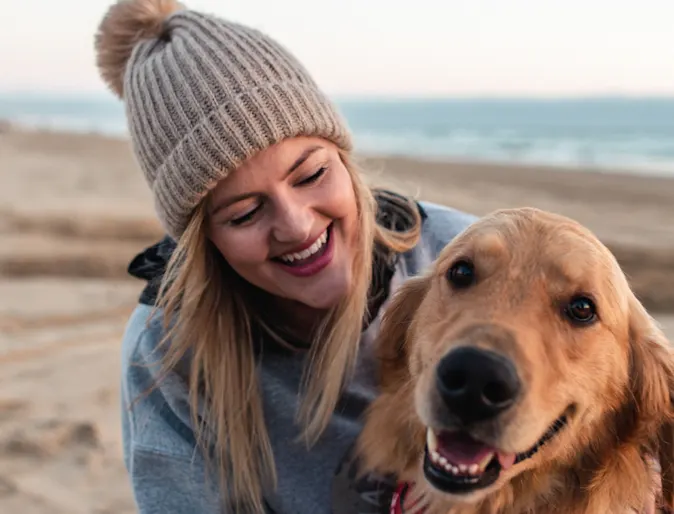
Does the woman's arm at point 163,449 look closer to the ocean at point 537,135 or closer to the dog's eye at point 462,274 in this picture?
the dog's eye at point 462,274

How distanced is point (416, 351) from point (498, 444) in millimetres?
513

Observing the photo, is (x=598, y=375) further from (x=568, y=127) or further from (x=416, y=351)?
(x=568, y=127)

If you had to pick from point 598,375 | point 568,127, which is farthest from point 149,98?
point 568,127

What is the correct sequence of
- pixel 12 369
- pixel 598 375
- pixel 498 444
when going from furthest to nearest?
1. pixel 12 369
2. pixel 598 375
3. pixel 498 444

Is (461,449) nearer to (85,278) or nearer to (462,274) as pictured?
(462,274)

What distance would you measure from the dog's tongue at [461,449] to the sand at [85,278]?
1414mm

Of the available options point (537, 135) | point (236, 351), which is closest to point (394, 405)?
point (236, 351)

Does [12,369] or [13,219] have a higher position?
[12,369]

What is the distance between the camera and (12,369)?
487 centimetres

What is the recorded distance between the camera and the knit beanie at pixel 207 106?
2379 mm

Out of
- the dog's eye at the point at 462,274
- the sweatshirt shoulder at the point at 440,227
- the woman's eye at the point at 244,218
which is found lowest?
the sweatshirt shoulder at the point at 440,227

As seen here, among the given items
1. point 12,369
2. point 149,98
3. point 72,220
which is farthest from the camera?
point 72,220

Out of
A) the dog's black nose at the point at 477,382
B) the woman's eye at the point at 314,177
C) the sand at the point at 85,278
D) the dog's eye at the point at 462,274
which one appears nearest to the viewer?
the dog's black nose at the point at 477,382

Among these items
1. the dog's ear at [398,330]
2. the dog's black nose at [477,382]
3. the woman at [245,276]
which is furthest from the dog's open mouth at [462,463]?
the woman at [245,276]
